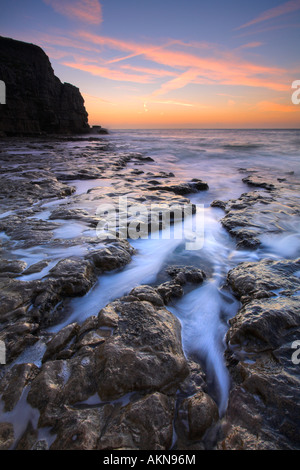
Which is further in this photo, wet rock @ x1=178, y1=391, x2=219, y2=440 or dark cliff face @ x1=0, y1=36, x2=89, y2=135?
dark cliff face @ x1=0, y1=36, x2=89, y2=135

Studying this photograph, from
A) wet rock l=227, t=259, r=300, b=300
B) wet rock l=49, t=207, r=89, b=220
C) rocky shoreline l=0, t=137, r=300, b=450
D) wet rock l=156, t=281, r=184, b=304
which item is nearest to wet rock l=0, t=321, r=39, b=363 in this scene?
rocky shoreline l=0, t=137, r=300, b=450

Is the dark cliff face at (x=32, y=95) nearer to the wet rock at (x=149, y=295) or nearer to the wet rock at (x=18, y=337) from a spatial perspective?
the wet rock at (x=18, y=337)

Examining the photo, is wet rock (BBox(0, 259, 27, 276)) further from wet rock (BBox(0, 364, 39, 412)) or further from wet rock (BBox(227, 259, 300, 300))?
wet rock (BBox(227, 259, 300, 300))

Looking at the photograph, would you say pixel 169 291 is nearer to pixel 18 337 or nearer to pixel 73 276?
pixel 73 276

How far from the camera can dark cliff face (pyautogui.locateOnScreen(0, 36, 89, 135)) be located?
1029 inches

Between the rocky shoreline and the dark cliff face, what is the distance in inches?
1151

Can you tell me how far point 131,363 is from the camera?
57.5 inches

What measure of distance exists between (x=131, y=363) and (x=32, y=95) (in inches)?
1451

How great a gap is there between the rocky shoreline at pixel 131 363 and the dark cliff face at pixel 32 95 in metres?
29.2

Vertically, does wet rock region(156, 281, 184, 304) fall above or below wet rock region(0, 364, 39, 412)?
above

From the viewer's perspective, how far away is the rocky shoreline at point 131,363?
120cm

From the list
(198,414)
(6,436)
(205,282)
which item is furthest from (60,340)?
(205,282)

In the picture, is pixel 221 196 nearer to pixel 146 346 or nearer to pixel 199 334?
pixel 199 334
